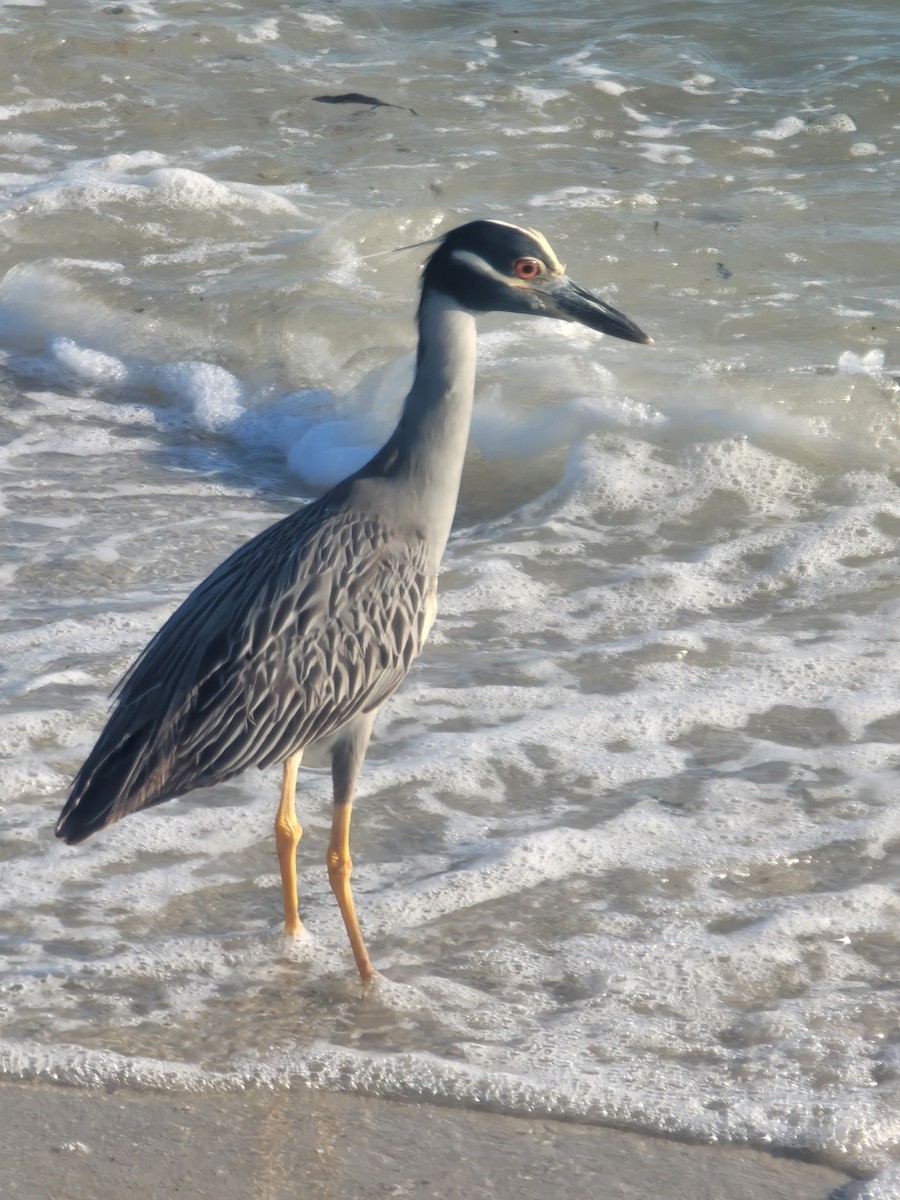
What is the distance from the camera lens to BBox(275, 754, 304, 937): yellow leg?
367cm

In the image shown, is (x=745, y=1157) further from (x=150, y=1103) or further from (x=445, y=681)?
(x=445, y=681)

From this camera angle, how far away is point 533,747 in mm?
4535

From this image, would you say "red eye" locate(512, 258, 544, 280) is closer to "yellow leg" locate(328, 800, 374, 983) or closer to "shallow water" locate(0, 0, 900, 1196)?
"yellow leg" locate(328, 800, 374, 983)

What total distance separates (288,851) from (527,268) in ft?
4.81

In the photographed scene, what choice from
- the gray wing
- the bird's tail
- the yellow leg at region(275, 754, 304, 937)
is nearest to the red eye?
the gray wing

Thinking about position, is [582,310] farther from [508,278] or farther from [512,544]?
[512,544]

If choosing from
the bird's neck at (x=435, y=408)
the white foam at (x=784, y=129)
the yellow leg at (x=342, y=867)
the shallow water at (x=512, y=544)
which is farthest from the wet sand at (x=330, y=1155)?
the white foam at (x=784, y=129)

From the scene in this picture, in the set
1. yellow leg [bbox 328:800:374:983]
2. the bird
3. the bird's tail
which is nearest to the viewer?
the bird's tail

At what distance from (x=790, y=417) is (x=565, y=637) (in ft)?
6.62

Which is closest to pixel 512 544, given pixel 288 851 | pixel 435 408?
pixel 435 408

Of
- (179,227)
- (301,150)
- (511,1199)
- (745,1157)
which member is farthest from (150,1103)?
(301,150)

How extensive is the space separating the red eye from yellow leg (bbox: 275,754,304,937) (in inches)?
48.4

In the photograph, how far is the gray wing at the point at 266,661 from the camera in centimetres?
338

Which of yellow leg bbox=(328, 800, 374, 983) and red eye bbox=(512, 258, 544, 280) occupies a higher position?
red eye bbox=(512, 258, 544, 280)
